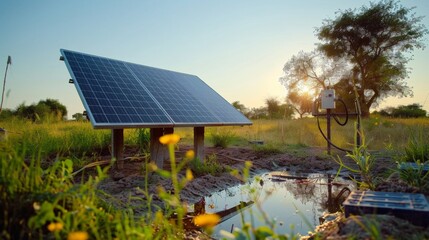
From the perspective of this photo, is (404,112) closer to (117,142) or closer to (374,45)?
(374,45)

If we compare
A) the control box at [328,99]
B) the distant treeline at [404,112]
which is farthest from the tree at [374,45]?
the control box at [328,99]

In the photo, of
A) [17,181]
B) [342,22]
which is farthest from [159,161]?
[342,22]

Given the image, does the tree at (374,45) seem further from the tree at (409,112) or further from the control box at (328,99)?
the control box at (328,99)

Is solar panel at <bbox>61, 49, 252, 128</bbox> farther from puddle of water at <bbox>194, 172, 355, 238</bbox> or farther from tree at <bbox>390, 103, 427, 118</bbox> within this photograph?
tree at <bbox>390, 103, 427, 118</bbox>

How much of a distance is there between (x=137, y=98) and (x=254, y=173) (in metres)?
2.63

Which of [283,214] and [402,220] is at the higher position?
[402,220]

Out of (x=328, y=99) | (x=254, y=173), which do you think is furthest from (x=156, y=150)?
(x=328, y=99)

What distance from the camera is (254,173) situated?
21.1ft

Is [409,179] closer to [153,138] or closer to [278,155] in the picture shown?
[153,138]

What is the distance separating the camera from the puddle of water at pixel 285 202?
11.4 ft

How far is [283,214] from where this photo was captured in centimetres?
387

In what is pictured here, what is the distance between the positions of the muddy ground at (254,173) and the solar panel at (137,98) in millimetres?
771

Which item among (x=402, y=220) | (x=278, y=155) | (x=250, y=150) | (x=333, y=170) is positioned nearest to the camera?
(x=402, y=220)

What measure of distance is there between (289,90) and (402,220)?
29.0 meters
